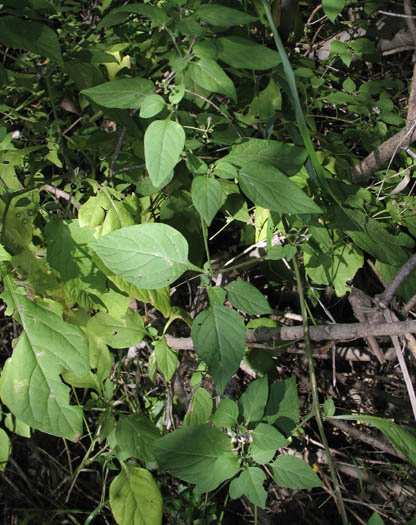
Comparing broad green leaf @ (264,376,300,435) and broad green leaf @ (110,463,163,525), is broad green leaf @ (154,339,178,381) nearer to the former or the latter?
broad green leaf @ (264,376,300,435)

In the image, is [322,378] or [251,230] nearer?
[251,230]

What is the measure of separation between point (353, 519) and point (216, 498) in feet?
1.85

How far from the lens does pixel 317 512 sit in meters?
1.77

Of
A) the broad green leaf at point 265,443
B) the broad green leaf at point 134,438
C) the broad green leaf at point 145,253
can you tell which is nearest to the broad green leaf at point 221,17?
the broad green leaf at point 145,253

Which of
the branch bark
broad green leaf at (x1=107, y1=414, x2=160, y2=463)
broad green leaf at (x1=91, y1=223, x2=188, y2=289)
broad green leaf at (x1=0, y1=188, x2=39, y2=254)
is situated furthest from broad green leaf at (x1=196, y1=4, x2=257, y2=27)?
broad green leaf at (x1=107, y1=414, x2=160, y2=463)

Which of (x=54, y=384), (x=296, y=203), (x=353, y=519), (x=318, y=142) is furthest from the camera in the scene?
A: (x=353, y=519)

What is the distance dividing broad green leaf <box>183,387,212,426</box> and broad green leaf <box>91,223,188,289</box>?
0.49 m

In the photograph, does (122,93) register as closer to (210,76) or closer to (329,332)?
(210,76)

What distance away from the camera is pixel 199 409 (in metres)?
1.29

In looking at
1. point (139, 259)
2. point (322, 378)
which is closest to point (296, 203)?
point (139, 259)

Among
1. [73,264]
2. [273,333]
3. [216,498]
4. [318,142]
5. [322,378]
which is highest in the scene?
[318,142]

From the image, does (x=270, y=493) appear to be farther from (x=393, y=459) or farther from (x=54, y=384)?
(x=54, y=384)

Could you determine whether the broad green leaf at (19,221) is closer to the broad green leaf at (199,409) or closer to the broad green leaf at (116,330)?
the broad green leaf at (116,330)

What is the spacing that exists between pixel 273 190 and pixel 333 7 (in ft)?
2.14
